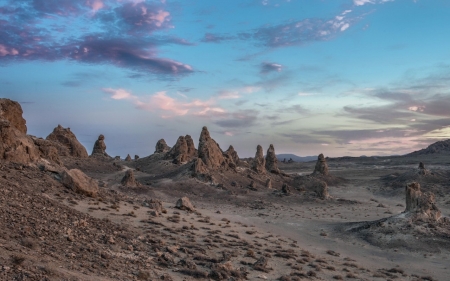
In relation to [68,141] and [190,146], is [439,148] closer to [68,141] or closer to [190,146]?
[190,146]

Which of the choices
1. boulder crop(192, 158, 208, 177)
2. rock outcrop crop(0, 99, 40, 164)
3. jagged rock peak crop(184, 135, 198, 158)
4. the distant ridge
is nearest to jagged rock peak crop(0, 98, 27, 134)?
rock outcrop crop(0, 99, 40, 164)

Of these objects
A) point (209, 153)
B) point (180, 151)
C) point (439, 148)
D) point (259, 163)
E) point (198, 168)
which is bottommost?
point (198, 168)

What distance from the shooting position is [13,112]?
110 ft

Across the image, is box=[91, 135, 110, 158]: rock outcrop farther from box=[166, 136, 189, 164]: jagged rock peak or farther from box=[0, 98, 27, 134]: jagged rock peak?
box=[0, 98, 27, 134]: jagged rock peak

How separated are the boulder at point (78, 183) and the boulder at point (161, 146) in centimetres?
4839

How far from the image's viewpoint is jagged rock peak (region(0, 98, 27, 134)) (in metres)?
32.4

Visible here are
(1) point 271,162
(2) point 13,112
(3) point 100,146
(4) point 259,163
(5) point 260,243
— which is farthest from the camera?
(3) point 100,146

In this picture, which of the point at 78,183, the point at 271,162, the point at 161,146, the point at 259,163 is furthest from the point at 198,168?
the point at 161,146

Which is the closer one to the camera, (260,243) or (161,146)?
(260,243)

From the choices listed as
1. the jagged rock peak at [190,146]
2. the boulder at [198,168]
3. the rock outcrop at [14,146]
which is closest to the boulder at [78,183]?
the rock outcrop at [14,146]

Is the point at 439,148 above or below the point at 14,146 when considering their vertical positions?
above

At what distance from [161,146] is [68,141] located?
64.4ft

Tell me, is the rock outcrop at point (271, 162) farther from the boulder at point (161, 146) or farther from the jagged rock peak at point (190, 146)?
the boulder at point (161, 146)

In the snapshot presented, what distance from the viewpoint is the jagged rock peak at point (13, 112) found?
1277 inches
